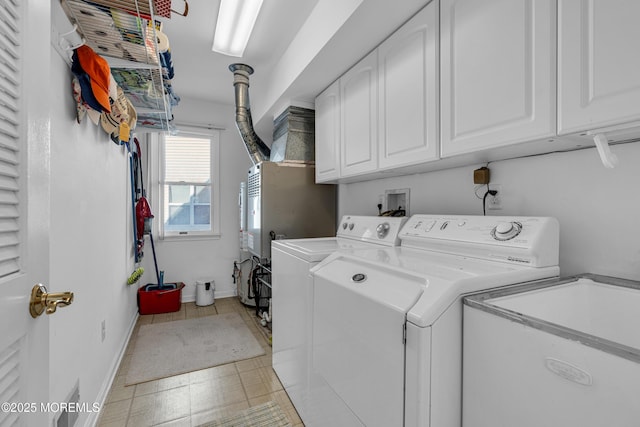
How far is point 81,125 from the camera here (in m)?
1.48

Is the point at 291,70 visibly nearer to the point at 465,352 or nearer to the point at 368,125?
the point at 368,125

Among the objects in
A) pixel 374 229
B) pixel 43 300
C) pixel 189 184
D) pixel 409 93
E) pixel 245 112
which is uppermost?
pixel 245 112

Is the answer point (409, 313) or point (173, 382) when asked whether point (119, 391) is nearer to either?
point (173, 382)

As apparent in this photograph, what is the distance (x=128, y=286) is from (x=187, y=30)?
2.41m

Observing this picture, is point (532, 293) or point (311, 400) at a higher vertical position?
point (532, 293)

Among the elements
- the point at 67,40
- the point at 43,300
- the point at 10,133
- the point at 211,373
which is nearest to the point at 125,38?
the point at 67,40

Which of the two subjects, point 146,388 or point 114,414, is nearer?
point 114,414

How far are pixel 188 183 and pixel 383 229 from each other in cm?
306

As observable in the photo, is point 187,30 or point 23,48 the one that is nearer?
point 23,48

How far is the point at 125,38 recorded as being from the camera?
1337 millimetres

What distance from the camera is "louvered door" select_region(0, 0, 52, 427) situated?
590mm

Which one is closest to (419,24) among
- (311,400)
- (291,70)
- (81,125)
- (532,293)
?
(291,70)

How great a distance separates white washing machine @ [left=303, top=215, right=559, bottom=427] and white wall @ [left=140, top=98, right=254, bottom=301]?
2.79m

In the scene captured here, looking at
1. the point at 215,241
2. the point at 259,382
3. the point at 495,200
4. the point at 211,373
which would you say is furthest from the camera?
the point at 215,241
